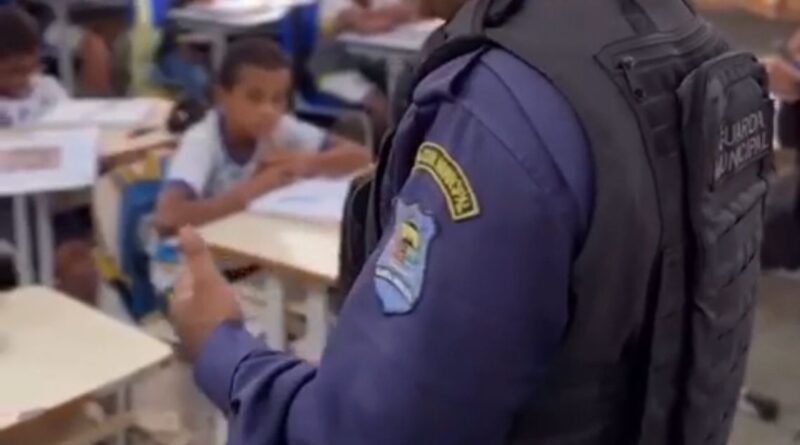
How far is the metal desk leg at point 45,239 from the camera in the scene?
3.12 m

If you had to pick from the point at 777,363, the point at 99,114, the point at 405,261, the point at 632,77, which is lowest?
the point at 777,363

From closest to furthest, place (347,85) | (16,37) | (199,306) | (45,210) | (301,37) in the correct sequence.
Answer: (199,306), (45,210), (16,37), (347,85), (301,37)

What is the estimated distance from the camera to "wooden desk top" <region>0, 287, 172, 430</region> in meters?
1.91

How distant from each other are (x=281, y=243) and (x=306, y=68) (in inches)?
102

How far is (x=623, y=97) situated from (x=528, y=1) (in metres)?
0.10

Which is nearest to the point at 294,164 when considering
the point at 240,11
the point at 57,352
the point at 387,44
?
the point at 57,352

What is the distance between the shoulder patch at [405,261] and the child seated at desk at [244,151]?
2036 millimetres

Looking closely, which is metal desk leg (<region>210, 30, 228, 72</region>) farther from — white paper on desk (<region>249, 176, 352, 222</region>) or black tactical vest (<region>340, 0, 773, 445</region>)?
black tactical vest (<region>340, 0, 773, 445</region>)

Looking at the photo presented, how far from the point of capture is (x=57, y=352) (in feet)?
6.79

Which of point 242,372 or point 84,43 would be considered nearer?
point 242,372

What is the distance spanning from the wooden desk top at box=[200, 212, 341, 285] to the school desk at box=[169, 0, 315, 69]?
2.45 metres

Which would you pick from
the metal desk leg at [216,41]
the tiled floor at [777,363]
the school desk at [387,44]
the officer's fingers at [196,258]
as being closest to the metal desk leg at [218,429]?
the tiled floor at [777,363]

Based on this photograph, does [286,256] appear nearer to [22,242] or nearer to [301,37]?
[22,242]

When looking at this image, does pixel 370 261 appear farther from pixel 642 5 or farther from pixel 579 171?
pixel 642 5
